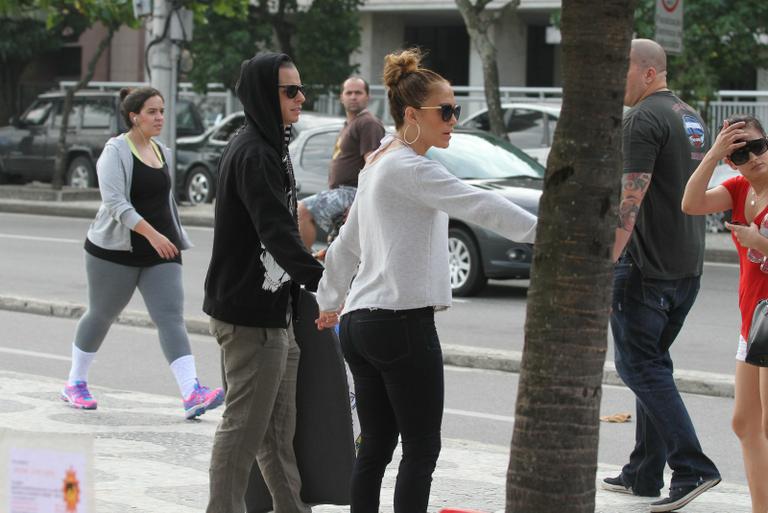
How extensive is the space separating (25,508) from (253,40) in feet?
87.0

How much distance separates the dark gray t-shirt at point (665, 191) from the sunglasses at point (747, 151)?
59cm

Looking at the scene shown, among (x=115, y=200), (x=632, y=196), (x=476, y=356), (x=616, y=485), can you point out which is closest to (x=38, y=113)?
(x=476, y=356)

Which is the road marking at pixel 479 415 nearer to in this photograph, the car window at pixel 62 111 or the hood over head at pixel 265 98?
the hood over head at pixel 265 98

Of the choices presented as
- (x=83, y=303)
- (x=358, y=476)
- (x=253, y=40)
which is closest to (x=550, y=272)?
(x=358, y=476)

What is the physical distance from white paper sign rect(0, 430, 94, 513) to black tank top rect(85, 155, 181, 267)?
4.26 meters

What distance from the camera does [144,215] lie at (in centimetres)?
794

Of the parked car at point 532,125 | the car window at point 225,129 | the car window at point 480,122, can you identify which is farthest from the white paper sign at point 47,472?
the car window at point 225,129

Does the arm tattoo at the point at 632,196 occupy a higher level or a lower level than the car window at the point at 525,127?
higher

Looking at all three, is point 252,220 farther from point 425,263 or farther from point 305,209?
point 305,209

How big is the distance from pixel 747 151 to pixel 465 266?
8.32 m

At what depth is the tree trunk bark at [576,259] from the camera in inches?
145

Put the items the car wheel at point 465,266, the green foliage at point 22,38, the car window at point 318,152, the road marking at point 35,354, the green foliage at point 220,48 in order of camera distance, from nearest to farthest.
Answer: the road marking at point 35,354
the car wheel at point 465,266
the car window at point 318,152
the green foliage at point 220,48
the green foliage at point 22,38

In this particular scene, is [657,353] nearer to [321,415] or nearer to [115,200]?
[321,415]

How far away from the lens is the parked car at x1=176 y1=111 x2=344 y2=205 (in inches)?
947
